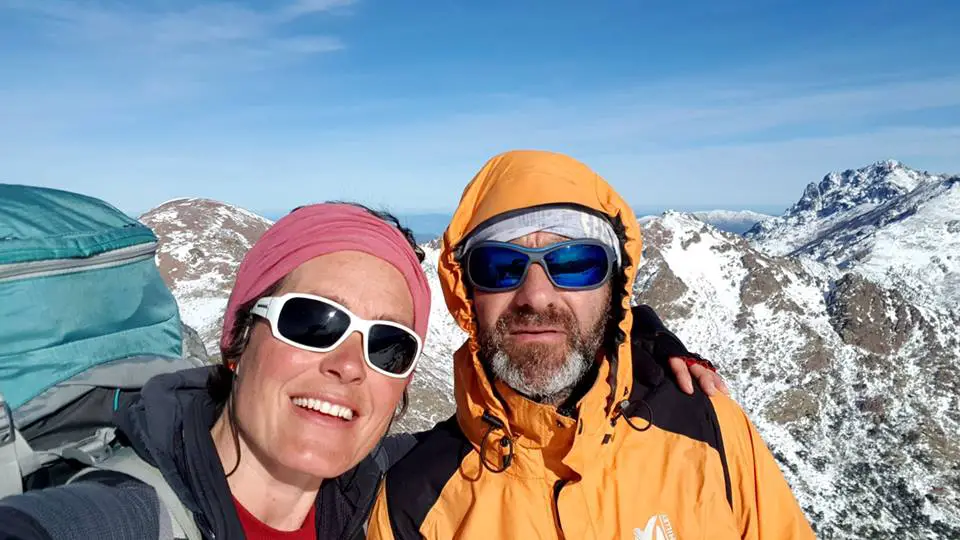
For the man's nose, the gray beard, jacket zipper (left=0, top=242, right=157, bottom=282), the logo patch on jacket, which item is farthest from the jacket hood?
jacket zipper (left=0, top=242, right=157, bottom=282)

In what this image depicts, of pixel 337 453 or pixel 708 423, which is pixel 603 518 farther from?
pixel 337 453

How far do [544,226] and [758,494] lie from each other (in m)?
3.53

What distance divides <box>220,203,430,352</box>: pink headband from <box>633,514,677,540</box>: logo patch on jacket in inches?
125

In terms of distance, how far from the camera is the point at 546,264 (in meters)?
6.71

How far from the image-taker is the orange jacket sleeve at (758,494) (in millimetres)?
5758

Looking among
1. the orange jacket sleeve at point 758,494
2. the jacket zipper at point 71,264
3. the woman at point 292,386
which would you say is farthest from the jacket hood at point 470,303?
the jacket zipper at point 71,264

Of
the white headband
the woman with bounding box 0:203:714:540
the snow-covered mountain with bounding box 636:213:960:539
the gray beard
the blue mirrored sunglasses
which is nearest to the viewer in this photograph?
the woman with bounding box 0:203:714:540

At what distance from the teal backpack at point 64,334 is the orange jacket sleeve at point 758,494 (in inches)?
210

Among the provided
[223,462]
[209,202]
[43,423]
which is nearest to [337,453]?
[223,462]

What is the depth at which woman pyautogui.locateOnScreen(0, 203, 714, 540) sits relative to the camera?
4.43m

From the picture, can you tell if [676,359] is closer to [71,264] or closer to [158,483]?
[158,483]

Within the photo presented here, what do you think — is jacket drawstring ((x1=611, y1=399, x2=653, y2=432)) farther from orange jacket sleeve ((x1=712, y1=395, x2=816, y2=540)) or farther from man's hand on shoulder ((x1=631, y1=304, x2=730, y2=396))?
orange jacket sleeve ((x1=712, y1=395, x2=816, y2=540))

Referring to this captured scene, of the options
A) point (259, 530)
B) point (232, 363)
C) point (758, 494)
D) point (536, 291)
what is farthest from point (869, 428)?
point (232, 363)

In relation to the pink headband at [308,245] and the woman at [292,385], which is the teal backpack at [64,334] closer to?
the woman at [292,385]
